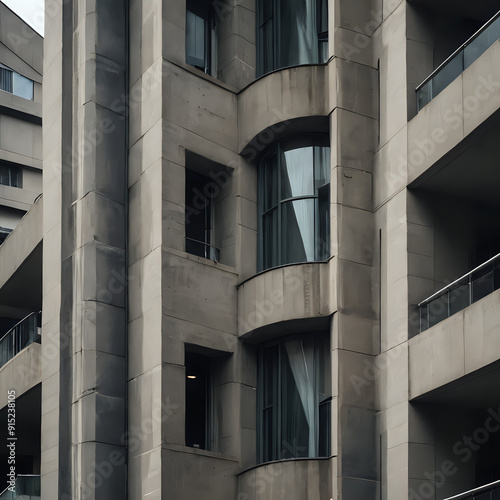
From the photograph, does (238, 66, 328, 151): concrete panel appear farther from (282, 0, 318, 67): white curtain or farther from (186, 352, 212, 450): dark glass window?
(186, 352, 212, 450): dark glass window

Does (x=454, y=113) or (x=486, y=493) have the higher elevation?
(x=454, y=113)

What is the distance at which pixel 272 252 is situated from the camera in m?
29.4

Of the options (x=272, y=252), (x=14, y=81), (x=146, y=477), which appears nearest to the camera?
(x=146, y=477)

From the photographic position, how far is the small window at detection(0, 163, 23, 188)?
2042 inches

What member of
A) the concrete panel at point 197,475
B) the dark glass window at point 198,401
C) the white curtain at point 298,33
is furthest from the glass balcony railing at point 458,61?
the concrete panel at point 197,475

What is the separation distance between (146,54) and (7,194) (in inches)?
901

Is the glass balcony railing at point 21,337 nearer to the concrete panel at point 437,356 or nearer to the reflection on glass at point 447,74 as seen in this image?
the concrete panel at point 437,356

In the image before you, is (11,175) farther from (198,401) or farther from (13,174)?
(198,401)

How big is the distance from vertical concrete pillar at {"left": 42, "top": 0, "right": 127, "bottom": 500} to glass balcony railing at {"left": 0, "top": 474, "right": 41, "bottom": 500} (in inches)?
67.4

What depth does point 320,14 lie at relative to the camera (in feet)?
98.8

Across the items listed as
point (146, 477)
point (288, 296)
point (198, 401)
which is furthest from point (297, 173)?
point (146, 477)

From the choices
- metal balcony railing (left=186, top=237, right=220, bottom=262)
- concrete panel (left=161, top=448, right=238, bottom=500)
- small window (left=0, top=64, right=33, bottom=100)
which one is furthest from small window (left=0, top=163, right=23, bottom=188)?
concrete panel (left=161, top=448, right=238, bottom=500)

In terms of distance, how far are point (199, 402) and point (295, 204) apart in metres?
5.93

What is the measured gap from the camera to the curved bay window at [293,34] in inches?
1183
